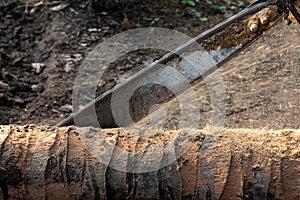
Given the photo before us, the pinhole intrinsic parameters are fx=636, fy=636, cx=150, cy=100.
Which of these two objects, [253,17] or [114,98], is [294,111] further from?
[114,98]

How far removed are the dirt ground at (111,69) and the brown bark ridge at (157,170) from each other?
845 millimetres

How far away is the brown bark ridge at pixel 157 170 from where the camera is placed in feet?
6.19

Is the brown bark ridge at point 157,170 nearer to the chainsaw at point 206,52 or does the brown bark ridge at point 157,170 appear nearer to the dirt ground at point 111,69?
the chainsaw at point 206,52

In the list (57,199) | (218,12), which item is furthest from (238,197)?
(218,12)

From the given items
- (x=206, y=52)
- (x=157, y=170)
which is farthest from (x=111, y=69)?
(x=157, y=170)

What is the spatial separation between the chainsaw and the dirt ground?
17.2 inches

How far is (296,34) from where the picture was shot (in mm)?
3320

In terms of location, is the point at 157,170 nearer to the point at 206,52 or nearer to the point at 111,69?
the point at 206,52

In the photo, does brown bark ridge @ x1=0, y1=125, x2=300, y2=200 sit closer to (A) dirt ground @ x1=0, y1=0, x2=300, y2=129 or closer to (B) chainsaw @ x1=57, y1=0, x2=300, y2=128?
(B) chainsaw @ x1=57, y1=0, x2=300, y2=128

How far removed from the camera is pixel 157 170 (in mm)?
1887

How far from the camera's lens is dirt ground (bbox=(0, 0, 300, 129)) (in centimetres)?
289

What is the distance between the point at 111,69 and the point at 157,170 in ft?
5.04

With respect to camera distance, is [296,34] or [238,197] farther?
[296,34]

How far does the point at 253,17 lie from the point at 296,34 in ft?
3.23
